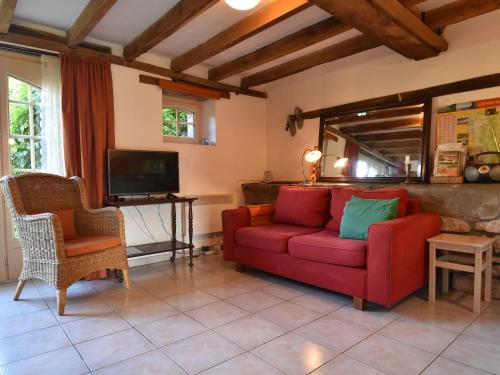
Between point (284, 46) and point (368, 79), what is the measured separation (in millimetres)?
1068

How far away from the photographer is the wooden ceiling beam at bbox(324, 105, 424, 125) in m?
3.29

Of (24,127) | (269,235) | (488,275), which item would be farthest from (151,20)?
(488,275)

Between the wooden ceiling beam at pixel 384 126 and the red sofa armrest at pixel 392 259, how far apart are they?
125 centimetres

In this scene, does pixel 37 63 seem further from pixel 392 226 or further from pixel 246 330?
pixel 392 226

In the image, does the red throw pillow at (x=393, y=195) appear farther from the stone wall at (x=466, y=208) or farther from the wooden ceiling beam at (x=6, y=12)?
the wooden ceiling beam at (x=6, y=12)

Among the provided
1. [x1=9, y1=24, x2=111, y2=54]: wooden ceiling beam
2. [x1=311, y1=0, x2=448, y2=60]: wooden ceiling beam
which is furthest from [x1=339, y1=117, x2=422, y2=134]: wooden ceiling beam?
[x1=9, y1=24, x2=111, y2=54]: wooden ceiling beam

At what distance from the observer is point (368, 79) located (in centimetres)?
367

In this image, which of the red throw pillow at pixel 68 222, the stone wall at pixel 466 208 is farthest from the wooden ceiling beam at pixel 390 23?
the red throw pillow at pixel 68 222

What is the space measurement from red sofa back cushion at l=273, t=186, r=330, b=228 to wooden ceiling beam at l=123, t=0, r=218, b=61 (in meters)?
1.88

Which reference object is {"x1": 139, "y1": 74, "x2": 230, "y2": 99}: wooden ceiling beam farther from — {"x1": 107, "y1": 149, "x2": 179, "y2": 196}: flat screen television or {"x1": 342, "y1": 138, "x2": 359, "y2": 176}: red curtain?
{"x1": 342, "y1": 138, "x2": 359, "y2": 176}: red curtain

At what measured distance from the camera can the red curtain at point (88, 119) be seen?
10.1 ft

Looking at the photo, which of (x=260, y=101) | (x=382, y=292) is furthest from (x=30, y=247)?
(x=260, y=101)

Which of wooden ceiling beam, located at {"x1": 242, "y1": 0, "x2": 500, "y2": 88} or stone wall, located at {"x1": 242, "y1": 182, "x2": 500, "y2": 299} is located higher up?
wooden ceiling beam, located at {"x1": 242, "y1": 0, "x2": 500, "y2": 88}

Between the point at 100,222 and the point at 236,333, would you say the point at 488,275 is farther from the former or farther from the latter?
the point at 100,222
